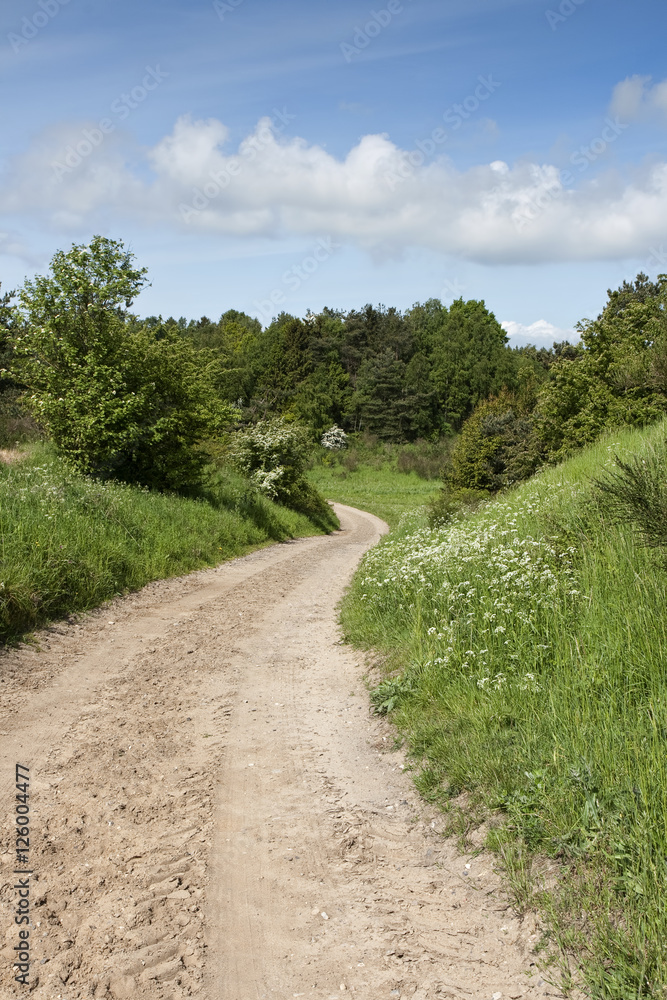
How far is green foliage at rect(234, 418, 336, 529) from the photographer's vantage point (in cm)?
2597

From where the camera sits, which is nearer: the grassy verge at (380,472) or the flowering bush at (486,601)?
the flowering bush at (486,601)

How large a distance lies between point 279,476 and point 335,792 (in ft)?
70.9

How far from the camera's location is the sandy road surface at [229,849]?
124 inches

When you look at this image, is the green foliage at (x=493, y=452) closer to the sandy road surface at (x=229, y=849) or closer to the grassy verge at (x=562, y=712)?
the grassy verge at (x=562, y=712)

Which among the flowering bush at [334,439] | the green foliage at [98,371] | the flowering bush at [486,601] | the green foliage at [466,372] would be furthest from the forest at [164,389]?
the green foliage at [466,372]

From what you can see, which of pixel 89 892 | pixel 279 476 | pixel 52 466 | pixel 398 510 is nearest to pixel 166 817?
pixel 89 892

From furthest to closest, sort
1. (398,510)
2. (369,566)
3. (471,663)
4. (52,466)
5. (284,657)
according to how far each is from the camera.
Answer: (398,510)
(52,466)
(369,566)
(284,657)
(471,663)

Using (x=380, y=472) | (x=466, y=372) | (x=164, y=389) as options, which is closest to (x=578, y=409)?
(x=164, y=389)

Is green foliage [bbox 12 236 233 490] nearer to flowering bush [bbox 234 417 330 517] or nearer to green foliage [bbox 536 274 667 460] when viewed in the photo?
flowering bush [bbox 234 417 330 517]

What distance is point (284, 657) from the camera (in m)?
8.28

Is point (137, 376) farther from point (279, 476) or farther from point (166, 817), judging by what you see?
point (166, 817)

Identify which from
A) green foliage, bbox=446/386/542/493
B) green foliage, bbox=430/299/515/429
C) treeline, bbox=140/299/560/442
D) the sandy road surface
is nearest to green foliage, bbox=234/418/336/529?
green foliage, bbox=446/386/542/493

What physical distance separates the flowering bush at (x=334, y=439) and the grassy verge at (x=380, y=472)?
3.13ft

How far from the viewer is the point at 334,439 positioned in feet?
224
